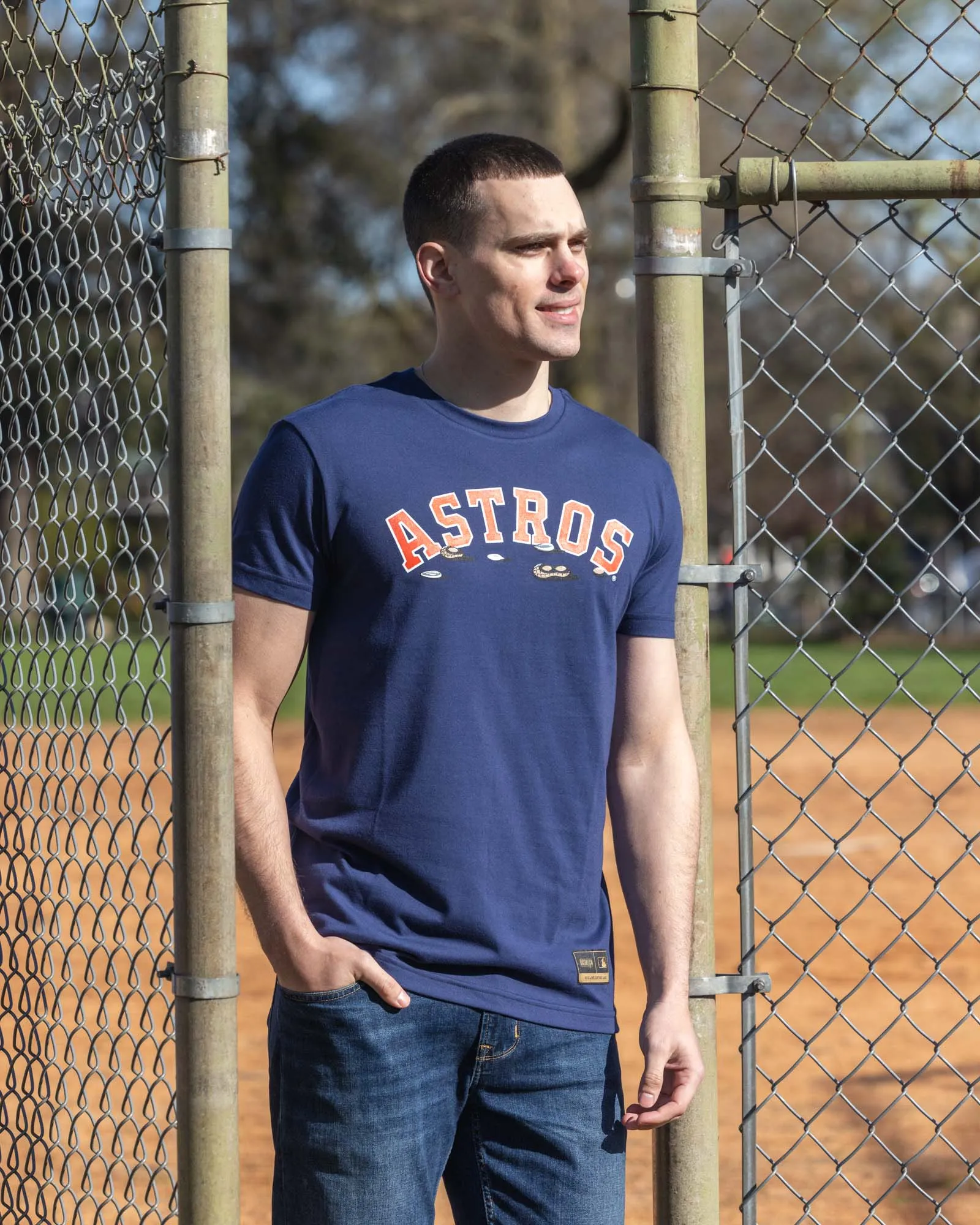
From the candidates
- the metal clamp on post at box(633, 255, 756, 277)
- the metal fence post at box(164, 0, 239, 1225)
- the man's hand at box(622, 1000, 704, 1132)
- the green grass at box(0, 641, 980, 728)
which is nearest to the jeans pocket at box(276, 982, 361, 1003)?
the metal fence post at box(164, 0, 239, 1225)

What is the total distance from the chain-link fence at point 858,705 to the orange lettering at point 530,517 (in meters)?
0.34

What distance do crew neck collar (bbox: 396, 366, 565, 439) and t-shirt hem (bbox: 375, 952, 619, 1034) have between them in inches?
30.3

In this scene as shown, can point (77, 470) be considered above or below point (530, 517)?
above

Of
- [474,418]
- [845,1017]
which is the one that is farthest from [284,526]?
[845,1017]

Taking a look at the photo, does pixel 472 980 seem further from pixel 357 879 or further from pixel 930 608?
pixel 930 608

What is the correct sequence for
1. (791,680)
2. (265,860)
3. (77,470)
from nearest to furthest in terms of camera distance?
(265,860)
(77,470)
(791,680)

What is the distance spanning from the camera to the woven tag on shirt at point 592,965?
2211mm

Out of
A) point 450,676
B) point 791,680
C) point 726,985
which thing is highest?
point 791,680

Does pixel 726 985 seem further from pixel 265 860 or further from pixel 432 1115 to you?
pixel 265 860

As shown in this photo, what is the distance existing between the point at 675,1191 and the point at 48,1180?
1.21 m

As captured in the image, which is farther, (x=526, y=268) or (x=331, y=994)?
(x=526, y=268)

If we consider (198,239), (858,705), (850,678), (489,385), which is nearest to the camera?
(198,239)

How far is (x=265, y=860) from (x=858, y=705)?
17.4 m

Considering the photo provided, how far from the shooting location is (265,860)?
2.05 meters
